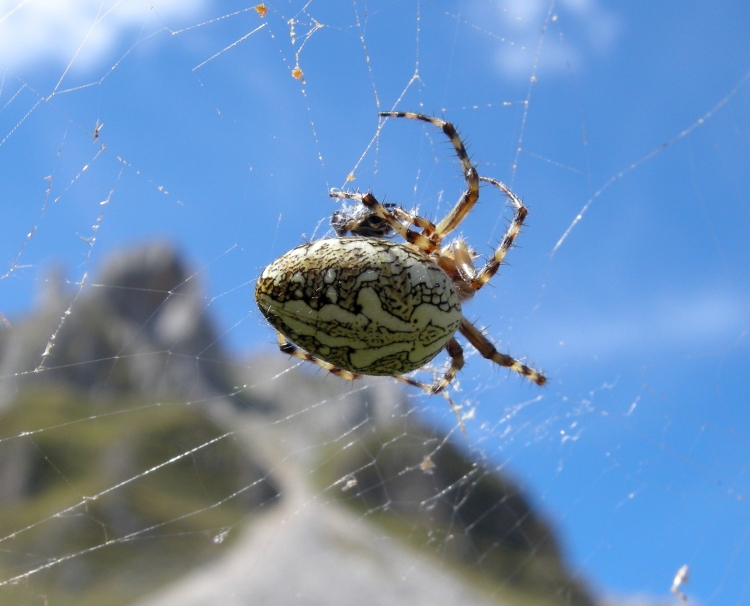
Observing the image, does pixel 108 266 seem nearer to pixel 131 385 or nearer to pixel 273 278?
pixel 131 385

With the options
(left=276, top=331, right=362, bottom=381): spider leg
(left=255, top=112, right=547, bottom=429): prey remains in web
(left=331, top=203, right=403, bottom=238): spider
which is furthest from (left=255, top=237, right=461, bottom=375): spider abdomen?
(left=276, top=331, right=362, bottom=381): spider leg

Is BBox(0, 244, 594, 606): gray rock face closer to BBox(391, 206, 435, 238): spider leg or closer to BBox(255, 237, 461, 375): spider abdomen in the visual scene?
BBox(391, 206, 435, 238): spider leg

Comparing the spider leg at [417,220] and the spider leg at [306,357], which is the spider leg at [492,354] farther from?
the spider leg at [306,357]

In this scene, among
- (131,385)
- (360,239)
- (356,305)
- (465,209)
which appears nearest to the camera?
(356,305)

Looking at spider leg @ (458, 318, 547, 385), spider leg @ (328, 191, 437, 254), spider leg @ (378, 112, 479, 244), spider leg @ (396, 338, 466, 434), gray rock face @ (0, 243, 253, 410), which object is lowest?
spider leg @ (396, 338, 466, 434)

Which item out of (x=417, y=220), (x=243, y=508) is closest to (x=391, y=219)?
(x=417, y=220)

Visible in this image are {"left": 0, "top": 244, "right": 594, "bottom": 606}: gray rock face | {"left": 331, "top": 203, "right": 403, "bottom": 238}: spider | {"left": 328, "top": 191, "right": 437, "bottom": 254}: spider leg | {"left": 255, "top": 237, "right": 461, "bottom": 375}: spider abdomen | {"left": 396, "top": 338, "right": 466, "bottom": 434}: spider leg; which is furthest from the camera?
Result: {"left": 0, "top": 244, "right": 594, "bottom": 606}: gray rock face

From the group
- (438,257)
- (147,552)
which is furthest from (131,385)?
(438,257)
